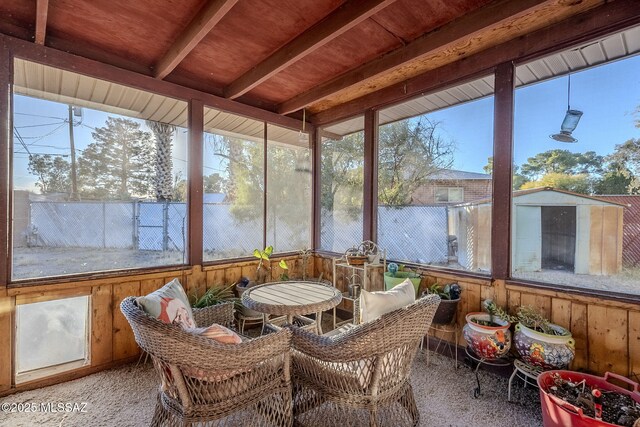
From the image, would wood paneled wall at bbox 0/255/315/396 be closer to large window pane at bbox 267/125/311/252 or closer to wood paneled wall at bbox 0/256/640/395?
wood paneled wall at bbox 0/256/640/395

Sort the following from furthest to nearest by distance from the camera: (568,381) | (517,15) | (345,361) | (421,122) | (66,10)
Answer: (421,122) < (66,10) < (517,15) < (568,381) < (345,361)

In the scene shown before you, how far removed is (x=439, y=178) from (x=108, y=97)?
336 cm

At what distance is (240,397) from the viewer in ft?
5.18

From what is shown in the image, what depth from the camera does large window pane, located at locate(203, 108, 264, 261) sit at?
3441 millimetres

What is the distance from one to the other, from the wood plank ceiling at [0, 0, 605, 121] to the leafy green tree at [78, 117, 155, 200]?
62 cm

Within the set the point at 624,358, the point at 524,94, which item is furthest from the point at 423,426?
the point at 524,94

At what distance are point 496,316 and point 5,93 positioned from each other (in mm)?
4211

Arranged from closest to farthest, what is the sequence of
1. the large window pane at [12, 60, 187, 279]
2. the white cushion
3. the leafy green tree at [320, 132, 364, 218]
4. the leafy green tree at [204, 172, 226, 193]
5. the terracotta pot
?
the white cushion
the large window pane at [12, 60, 187, 279]
the terracotta pot
the leafy green tree at [204, 172, 226, 193]
the leafy green tree at [320, 132, 364, 218]

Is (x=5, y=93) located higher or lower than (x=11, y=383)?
higher

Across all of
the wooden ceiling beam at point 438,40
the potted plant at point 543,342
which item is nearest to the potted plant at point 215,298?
the wooden ceiling beam at point 438,40

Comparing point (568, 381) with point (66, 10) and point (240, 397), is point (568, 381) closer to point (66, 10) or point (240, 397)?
point (240, 397)

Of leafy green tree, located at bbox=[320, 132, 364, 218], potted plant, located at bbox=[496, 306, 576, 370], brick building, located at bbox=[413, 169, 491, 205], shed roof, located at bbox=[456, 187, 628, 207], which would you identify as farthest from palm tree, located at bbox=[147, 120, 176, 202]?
potted plant, located at bbox=[496, 306, 576, 370]

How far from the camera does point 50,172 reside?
2.55m

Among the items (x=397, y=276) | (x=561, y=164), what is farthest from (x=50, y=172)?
(x=561, y=164)
